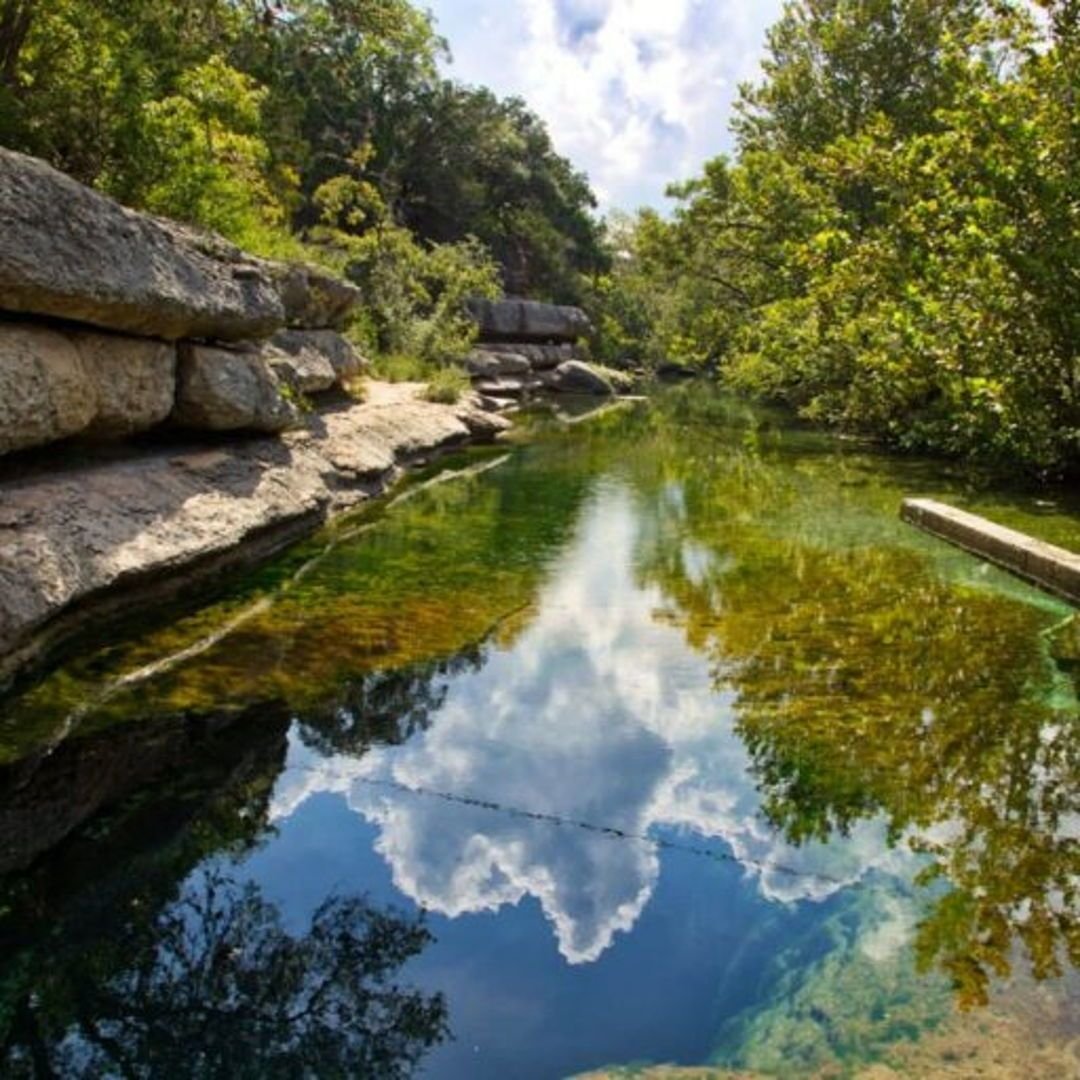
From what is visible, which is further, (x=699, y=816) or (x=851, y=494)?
(x=851, y=494)

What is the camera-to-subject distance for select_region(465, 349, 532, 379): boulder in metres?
29.0

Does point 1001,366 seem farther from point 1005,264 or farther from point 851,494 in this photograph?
point 851,494

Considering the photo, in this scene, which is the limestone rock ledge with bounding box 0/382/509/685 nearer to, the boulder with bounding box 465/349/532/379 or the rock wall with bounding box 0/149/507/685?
the rock wall with bounding box 0/149/507/685

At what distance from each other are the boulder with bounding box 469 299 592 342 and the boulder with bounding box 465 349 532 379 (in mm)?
2147

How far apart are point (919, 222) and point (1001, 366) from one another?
2725mm

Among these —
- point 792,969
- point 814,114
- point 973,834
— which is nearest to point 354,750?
point 792,969

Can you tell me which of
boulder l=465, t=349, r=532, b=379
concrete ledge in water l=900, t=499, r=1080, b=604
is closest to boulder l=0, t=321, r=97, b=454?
concrete ledge in water l=900, t=499, r=1080, b=604

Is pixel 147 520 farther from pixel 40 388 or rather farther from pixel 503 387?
pixel 503 387

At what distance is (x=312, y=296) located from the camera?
46.1 ft

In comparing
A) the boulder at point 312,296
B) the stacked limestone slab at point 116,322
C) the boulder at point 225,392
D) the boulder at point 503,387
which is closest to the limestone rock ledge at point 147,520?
the boulder at point 225,392

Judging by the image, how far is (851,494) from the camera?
12617 mm

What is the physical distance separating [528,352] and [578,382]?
9.15ft

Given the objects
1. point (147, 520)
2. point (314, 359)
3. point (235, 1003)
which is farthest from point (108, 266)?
point (314, 359)

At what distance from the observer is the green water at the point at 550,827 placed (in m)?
3.09
